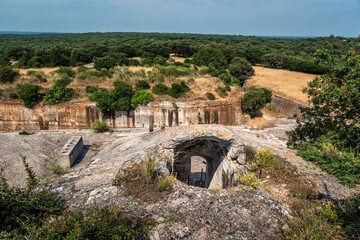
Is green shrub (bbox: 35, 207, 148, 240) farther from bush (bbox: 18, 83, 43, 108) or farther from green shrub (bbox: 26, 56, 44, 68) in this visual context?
green shrub (bbox: 26, 56, 44, 68)

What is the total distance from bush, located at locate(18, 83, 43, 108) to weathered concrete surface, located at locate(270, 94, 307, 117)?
2960 cm

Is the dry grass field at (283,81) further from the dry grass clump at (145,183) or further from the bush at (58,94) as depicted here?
the bush at (58,94)

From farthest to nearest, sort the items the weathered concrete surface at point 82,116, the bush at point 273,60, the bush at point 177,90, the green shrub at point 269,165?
the bush at point 273,60 → the bush at point 177,90 → the weathered concrete surface at point 82,116 → the green shrub at point 269,165

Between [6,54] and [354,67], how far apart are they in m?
55.1

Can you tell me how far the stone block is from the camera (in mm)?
11164

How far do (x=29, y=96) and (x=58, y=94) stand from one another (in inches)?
102

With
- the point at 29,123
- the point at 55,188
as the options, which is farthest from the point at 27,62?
the point at 55,188

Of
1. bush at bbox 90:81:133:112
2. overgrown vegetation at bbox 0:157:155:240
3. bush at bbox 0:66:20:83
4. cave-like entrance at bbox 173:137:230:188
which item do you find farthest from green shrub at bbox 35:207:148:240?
bush at bbox 0:66:20:83

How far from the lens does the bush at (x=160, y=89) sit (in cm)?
2355

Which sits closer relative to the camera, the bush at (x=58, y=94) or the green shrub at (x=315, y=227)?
the green shrub at (x=315, y=227)

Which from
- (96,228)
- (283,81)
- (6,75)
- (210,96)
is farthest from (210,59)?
(96,228)

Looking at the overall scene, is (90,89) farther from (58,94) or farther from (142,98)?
(142,98)

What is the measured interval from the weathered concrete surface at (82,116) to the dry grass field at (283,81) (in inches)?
670

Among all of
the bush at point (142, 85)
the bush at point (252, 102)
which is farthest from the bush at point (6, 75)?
the bush at point (252, 102)
